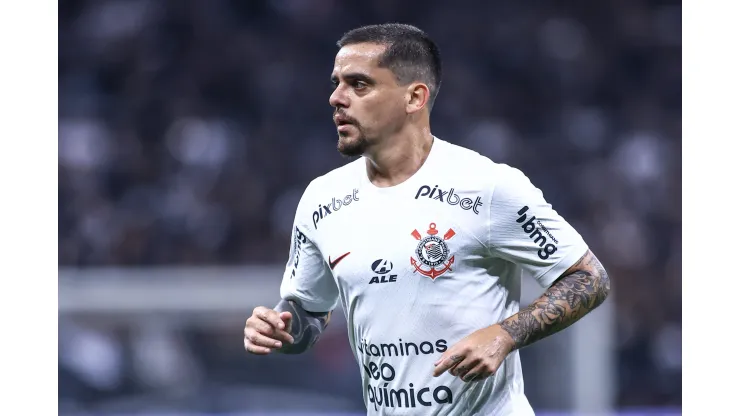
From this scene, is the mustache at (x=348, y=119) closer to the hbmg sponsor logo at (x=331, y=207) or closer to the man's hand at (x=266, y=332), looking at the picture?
the hbmg sponsor logo at (x=331, y=207)

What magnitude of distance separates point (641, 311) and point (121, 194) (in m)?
6.04

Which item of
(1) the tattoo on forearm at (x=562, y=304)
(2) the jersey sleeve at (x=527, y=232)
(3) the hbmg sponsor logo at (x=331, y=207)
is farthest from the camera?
(3) the hbmg sponsor logo at (x=331, y=207)

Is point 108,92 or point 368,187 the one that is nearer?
point 368,187

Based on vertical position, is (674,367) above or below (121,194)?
below

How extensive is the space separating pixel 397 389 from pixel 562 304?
715 mm

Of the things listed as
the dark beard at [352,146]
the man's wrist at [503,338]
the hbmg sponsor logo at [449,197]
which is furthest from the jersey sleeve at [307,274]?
the man's wrist at [503,338]

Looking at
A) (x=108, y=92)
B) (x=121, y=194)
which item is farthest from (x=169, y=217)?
(x=108, y=92)

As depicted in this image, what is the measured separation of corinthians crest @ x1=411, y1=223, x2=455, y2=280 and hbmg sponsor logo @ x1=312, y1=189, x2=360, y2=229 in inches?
16.0

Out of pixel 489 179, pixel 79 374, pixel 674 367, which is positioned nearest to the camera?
pixel 489 179

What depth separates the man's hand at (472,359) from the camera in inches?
144

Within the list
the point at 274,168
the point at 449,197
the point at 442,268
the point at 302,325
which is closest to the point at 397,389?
the point at 442,268

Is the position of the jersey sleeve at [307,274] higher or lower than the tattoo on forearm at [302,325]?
higher

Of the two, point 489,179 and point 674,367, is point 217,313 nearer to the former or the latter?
point 674,367

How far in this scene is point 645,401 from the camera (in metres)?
11.0
